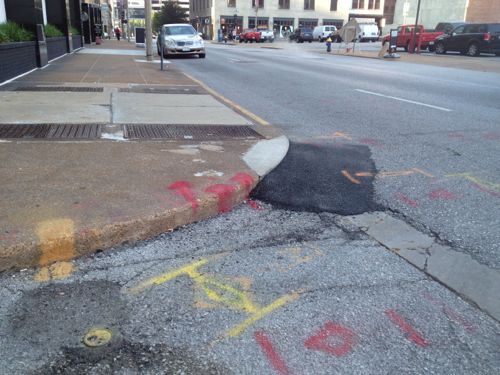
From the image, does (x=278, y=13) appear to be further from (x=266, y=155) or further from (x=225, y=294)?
(x=225, y=294)

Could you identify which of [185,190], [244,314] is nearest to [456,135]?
[185,190]

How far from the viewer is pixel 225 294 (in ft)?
9.11

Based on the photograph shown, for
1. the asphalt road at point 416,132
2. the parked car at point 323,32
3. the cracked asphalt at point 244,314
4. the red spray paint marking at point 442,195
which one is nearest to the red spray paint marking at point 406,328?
the cracked asphalt at point 244,314

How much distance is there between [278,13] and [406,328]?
83.1m

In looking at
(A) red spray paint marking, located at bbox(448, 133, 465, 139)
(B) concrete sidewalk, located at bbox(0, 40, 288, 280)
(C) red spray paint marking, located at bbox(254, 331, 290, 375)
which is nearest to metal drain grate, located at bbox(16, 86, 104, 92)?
(B) concrete sidewalk, located at bbox(0, 40, 288, 280)

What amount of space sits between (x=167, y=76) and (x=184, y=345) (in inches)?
485

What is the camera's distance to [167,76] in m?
13.8

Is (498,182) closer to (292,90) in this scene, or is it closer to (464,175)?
(464,175)

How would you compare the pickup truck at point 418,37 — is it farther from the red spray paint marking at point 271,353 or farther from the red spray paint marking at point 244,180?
the red spray paint marking at point 271,353

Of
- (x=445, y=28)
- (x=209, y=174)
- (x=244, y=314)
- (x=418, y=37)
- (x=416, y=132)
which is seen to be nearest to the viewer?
(x=244, y=314)

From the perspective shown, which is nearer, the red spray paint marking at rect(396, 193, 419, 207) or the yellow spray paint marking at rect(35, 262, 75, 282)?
the yellow spray paint marking at rect(35, 262, 75, 282)

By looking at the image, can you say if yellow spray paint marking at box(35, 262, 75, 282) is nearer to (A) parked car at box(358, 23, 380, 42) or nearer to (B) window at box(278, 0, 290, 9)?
(A) parked car at box(358, 23, 380, 42)

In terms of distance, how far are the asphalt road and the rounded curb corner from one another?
63 cm

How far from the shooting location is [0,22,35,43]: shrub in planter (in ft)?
34.9
